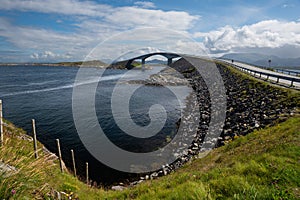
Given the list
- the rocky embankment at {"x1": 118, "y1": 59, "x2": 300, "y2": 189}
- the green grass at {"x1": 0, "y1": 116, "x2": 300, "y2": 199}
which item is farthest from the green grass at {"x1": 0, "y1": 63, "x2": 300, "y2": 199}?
the rocky embankment at {"x1": 118, "y1": 59, "x2": 300, "y2": 189}

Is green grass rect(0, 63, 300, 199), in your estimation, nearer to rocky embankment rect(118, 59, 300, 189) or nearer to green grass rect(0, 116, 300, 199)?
green grass rect(0, 116, 300, 199)

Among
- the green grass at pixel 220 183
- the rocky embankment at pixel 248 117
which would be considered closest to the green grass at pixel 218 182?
the green grass at pixel 220 183

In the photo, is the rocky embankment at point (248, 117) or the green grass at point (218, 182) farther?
the rocky embankment at point (248, 117)

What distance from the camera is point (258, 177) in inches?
204

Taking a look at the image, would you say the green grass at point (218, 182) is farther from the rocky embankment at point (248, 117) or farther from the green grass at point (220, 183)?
the rocky embankment at point (248, 117)

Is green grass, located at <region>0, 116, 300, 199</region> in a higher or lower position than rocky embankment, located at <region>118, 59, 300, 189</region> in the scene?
higher

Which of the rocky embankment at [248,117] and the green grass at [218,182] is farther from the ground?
the green grass at [218,182]

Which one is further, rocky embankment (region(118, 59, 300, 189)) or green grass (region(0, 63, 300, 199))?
rocky embankment (region(118, 59, 300, 189))

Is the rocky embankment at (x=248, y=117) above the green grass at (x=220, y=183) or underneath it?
underneath

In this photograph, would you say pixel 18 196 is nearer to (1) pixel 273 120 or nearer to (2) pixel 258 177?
(2) pixel 258 177

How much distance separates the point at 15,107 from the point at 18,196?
29782 millimetres

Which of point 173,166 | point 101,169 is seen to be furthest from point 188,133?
point 101,169

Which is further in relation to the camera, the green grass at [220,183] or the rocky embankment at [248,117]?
the rocky embankment at [248,117]

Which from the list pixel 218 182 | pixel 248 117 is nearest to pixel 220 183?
pixel 218 182
